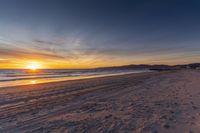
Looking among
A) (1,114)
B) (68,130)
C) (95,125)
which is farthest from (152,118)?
(1,114)

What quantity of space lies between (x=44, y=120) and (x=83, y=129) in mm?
1539

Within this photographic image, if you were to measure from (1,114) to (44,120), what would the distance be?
2.01m

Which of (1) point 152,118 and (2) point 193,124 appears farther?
(1) point 152,118

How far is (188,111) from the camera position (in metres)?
5.32

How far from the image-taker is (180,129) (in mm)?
3982

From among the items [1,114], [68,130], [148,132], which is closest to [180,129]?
[148,132]

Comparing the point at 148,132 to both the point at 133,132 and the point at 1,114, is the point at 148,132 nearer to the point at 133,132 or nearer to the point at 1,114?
the point at 133,132

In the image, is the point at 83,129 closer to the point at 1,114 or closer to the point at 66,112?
the point at 66,112

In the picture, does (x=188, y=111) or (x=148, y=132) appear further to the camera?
(x=188, y=111)

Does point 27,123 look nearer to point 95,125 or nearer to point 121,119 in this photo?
point 95,125

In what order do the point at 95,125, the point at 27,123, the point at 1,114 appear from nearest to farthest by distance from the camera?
1. the point at 95,125
2. the point at 27,123
3. the point at 1,114

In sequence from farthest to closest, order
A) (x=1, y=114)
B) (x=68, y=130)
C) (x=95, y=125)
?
(x=1, y=114), (x=95, y=125), (x=68, y=130)

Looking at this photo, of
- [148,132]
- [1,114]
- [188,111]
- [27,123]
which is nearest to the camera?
[148,132]

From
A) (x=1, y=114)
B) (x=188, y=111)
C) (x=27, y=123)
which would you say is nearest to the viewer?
(x=27, y=123)
